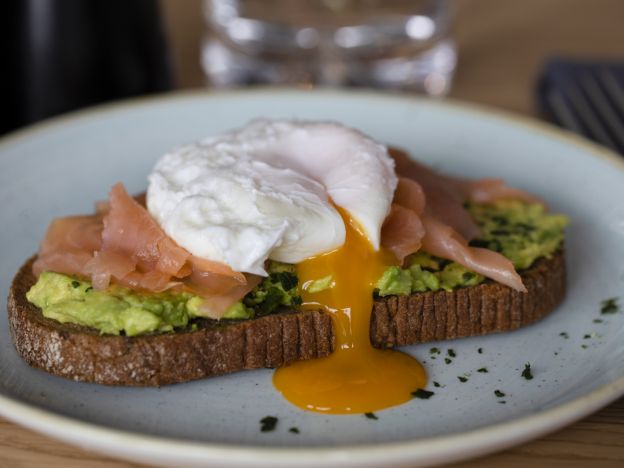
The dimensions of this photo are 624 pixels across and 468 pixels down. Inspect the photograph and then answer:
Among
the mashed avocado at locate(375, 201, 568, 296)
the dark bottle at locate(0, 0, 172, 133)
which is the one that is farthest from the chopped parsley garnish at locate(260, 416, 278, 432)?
the dark bottle at locate(0, 0, 172, 133)

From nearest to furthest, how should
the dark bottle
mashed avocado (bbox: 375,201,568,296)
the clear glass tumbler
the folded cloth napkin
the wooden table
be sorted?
mashed avocado (bbox: 375,201,568,296), the dark bottle, the folded cloth napkin, the clear glass tumbler, the wooden table

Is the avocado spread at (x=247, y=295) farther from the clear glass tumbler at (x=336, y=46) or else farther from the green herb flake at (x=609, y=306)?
the clear glass tumbler at (x=336, y=46)

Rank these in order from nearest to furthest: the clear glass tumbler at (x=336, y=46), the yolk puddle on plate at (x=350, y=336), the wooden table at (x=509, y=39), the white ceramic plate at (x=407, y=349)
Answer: the white ceramic plate at (x=407, y=349)
the yolk puddle on plate at (x=350, y=336)
the clear glass tumbler at (x=336, y=46)
the wooden table at (x=509, y=39)

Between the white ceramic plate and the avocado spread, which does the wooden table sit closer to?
the white ceramic plate

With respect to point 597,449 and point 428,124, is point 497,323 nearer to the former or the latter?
point 597,449

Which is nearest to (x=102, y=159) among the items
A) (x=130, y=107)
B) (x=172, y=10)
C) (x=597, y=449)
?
(x=130, y=107)

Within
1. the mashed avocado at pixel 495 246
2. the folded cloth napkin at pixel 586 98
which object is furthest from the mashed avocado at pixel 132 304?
the folded cloth napkin at pixel 586 98
